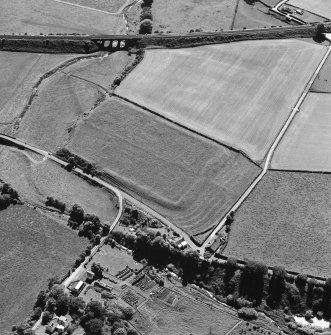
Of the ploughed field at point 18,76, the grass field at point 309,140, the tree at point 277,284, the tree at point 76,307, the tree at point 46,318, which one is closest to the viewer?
the tree at point 46,318

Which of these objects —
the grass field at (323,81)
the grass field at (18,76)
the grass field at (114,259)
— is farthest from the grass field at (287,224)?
the grass field at (18,76)

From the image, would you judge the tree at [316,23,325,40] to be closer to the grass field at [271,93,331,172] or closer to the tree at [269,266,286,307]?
the grass field at [271,93,331,172]

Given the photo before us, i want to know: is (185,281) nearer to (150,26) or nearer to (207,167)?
(207,167)

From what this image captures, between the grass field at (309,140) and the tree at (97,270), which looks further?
the grass field at (309,140)

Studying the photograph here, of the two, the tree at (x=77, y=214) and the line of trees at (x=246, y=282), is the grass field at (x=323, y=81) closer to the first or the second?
the line of trees at (x=246, y=282)

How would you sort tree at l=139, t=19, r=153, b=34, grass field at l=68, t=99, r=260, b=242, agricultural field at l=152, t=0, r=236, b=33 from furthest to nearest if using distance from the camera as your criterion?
agricultural field at l=152, t=0, r=236, b=33 → tree at l=139, t=19, r=153, b=34 → grass field at l=68, t=99, r=260, b=242

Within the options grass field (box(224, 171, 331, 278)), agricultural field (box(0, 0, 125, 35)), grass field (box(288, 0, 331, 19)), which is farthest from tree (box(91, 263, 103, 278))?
grass field (box(288, 0, 331, 19))

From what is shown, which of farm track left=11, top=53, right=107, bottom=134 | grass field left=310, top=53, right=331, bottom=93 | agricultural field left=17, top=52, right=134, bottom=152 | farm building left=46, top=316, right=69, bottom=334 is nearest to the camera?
farm building left=46, top=316, right=69, bottom=334
